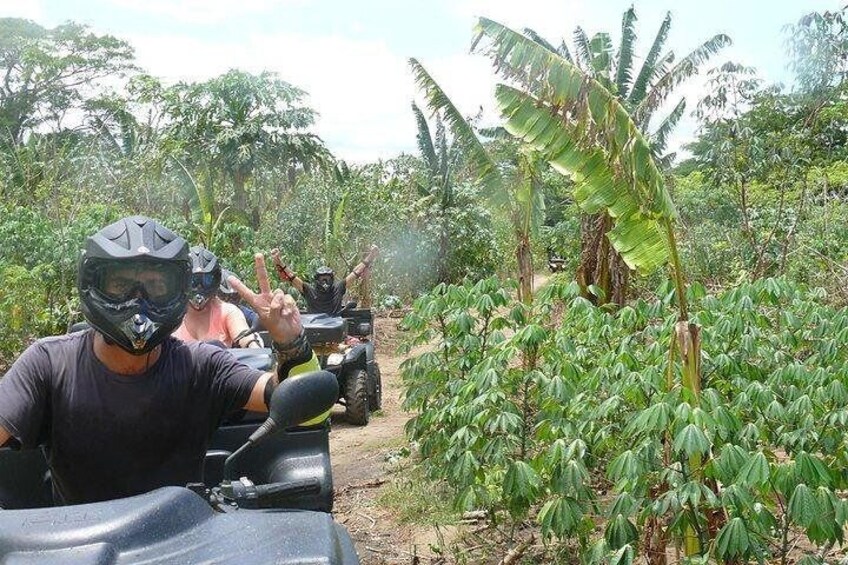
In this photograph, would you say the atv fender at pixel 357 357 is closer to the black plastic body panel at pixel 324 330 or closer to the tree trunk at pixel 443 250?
the black plastic body panel at pixel 324 330

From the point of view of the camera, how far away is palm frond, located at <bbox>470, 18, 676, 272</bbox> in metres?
4.66

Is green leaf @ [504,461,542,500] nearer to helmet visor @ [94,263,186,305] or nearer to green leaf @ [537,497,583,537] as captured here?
green leaf @ [537,497,583,537]

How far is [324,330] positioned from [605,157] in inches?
177

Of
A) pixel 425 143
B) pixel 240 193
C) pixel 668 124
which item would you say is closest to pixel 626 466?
pixel 668 124

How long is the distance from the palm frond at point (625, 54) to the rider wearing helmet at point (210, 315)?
31.8 feet

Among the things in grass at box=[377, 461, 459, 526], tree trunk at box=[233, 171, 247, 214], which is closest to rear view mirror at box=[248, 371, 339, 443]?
grass at box=[377, 461, 459, 526]

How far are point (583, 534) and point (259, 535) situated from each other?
9.77 feet

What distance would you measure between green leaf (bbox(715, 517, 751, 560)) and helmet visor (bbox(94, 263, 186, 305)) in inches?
89.6

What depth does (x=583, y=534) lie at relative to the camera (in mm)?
4609

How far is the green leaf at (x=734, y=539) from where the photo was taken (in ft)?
11.6

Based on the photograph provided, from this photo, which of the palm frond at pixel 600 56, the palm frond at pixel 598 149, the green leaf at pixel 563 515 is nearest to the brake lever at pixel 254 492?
the green leaf at pixel 563 515

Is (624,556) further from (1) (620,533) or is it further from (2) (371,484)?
(2) (371,484)

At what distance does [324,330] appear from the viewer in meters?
8.77

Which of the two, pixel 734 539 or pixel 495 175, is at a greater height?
pixel 495 175
